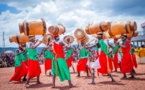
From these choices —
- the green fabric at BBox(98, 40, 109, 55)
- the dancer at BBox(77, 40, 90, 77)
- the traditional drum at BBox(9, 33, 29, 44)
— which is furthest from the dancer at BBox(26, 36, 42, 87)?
the traditional drum at BBox(9, 33, 29, 44)

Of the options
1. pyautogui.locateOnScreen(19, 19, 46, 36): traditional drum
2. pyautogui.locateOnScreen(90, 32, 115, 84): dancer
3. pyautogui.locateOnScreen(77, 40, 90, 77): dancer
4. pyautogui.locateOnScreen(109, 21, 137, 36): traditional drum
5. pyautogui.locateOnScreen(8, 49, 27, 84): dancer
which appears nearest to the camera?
pyautogui.locateOnScreen(90, 32, 115, 84): dancer

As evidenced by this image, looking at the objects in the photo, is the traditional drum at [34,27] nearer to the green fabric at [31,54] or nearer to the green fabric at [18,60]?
the green fabric at [31,54]

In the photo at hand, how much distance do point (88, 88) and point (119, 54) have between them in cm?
467

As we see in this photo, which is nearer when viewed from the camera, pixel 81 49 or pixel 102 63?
pixel 102 63

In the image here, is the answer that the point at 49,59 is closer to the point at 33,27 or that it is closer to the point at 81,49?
the point at 81,49

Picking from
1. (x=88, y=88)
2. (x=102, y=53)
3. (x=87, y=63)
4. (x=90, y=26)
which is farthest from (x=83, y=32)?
(x=88, y=88)

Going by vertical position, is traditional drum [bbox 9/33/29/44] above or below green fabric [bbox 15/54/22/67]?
above

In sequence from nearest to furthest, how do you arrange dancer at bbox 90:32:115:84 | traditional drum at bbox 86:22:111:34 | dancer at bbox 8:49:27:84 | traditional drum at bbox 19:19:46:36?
1. dancer at bbox 90:32:115:84
2. traditional drum at bbox 19:19:46:36
3. dancer at bbox 8:49:27:84
4. traditional drum at bbox 86:22:111:34

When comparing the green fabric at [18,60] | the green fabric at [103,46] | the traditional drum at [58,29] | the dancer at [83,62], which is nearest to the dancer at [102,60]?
the green fabric at [103,46]

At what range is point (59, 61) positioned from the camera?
8.23 m

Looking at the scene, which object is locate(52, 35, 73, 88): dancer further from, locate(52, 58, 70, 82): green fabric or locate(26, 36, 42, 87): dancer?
locate(26, 36, 42, 87): dancer

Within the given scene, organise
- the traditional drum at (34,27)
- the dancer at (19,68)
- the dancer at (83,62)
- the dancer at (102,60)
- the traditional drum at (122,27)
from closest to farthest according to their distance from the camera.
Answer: the dancer at (102,60)
the traditional drum at (34,27)
the traditional drum at (122,27)
the dancer at (19,68)
the dancer at (83,62)

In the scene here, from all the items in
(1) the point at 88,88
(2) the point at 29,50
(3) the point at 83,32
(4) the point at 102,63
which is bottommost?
(1) the point at 88,88

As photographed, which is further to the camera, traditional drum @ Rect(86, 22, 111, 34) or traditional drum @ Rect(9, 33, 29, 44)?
traditional drum @ Rect(9, 33, 29, 44)
